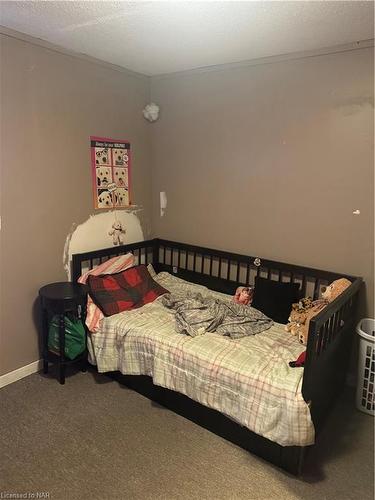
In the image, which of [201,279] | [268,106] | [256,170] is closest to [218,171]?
[256,170]

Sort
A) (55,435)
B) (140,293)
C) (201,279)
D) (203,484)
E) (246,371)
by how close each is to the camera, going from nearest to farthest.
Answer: (203,484) < (246,371) < (55,435) < (140,293) < (201,279)

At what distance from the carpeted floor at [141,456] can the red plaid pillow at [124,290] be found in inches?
24.0

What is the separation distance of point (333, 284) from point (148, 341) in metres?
1.25

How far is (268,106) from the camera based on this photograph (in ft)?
8.85

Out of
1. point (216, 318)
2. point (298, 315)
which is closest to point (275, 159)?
point (298, 315)

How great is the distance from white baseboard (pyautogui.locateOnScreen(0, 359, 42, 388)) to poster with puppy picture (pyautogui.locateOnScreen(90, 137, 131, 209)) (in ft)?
4.19

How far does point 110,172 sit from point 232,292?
1.40 m

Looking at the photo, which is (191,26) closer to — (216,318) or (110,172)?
(110,172)

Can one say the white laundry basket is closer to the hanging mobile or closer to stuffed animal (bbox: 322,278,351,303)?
stuffed animal (bbox: 322,278,351,303)

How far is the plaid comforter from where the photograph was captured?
1804 millimetres

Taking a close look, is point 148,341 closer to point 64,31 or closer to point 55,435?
point 55,435

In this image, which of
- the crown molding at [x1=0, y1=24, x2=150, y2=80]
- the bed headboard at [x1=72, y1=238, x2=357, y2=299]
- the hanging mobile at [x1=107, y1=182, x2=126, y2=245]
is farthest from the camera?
the hanging mobile at [x1=107, y1=182, x2=126, y2=245]

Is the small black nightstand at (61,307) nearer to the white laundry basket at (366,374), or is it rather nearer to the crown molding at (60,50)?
the crown molding at (60,50)

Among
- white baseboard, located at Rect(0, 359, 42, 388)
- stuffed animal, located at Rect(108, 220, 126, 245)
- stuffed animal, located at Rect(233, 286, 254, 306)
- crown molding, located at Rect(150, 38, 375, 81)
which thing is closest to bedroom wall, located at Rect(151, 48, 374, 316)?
crown molding, located at Rect(150, 38, 375, 81)
